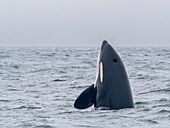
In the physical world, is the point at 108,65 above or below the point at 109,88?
above

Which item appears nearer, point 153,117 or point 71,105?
point 153,117

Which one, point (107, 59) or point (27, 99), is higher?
point (107, 59)

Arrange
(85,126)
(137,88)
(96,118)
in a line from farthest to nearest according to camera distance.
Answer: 1. (137,88)
2. (96,118)
3. (85,126)

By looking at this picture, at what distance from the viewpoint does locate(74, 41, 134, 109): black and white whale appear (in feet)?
30.9

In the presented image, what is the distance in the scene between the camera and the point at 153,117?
949 cm

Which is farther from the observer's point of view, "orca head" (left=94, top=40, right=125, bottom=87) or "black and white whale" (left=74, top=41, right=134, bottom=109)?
"orca head" (left=94, top=40, right=125, bottom=87)

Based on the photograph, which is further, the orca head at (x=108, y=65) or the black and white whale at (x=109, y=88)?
the orca head at (x=108, y=65)

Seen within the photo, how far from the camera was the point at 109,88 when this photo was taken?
958 cm

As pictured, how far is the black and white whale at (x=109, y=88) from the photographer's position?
30.9ft

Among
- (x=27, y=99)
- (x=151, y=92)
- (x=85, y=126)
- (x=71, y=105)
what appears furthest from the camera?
(x=151, y=92)

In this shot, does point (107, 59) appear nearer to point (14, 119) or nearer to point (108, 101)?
point (108, 101)

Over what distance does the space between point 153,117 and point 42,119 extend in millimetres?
2701

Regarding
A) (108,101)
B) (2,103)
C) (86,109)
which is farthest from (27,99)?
(108,101)

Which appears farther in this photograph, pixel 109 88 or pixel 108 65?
pixel 108 65
